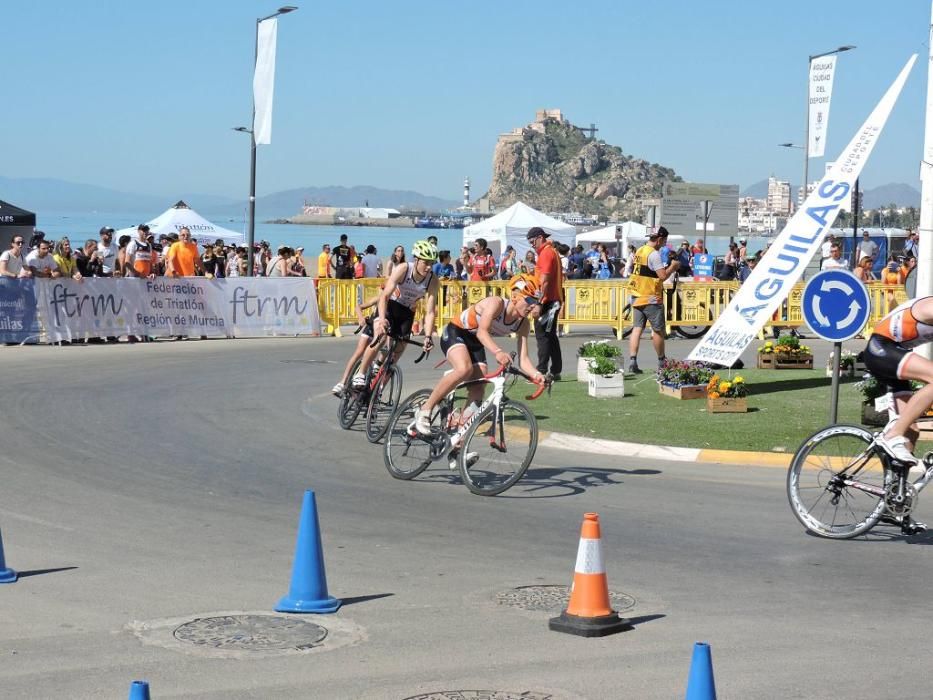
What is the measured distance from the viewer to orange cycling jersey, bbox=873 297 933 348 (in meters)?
8.96

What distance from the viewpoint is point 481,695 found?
5676 millimetres

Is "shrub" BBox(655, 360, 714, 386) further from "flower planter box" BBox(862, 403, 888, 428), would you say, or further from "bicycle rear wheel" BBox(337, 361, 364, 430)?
"bicycle rear wheel" BBox(337, 361, 364, 430)

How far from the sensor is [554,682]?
19.4ft

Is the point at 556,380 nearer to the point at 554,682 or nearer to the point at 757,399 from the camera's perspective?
the point at 757,399

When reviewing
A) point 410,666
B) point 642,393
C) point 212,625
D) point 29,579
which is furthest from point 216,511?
point 642,393

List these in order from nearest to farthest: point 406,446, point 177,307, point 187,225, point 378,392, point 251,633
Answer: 1. point 251,633
2. point 406,446
3. point 378,392
4. point 177,307
5. point 187,225

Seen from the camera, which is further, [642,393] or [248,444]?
[642,393]

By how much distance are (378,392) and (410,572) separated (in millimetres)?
5560

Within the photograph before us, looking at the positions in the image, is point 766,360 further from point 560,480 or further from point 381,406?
point 560,480

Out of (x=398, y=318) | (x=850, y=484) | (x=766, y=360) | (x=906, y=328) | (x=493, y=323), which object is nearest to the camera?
(x=906, y=328)

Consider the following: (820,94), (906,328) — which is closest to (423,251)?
(906,328)

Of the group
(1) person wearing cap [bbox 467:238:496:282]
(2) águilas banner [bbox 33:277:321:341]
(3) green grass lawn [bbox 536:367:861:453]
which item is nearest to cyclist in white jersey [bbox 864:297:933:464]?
(3) green grass lawn [bbox 536:367:861:453]

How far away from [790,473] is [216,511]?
4.30 meters

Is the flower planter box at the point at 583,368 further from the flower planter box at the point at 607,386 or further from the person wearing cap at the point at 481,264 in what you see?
the person wearing cap at the point at 481,264
